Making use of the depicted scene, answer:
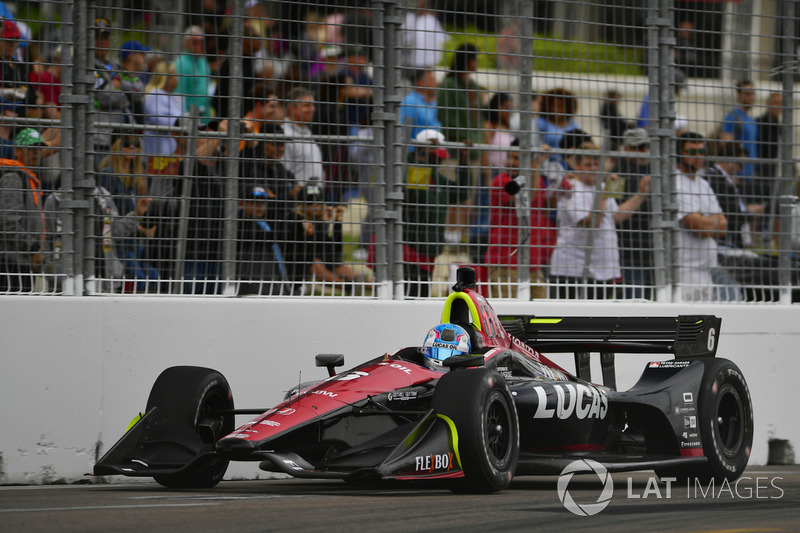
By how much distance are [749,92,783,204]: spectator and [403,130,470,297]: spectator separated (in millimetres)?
3020

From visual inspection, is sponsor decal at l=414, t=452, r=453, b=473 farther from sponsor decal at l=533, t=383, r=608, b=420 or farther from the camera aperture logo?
sponsor decal at l=533, t=383, r=608, b=420

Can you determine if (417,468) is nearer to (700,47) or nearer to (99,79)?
(99,79)

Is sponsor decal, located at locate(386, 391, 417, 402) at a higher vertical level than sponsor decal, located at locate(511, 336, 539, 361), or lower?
lower

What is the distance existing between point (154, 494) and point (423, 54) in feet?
14.7

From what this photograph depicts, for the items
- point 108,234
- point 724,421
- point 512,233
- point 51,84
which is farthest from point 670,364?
point 51,84

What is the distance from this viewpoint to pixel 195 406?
7352mm

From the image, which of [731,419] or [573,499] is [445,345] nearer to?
[573,499]

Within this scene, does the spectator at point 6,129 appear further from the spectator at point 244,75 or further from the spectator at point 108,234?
the spectator at point 244,75

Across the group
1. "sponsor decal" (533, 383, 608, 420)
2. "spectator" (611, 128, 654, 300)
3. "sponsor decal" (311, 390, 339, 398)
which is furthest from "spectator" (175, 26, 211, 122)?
"spectator" (611, 128, 654, 300)

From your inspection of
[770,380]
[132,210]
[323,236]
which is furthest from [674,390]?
[132,210]

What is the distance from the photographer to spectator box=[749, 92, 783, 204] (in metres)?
10.8

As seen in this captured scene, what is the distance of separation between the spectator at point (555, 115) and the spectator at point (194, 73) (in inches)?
115

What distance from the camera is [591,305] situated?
996cm

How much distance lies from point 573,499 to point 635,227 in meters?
4.23
